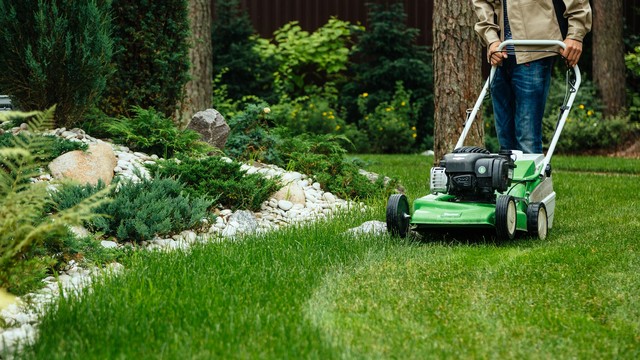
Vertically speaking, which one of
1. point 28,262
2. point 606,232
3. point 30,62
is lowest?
point 606,232

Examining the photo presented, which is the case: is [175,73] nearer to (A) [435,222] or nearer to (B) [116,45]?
(B) [116,45]

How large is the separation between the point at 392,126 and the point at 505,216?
9.15 m

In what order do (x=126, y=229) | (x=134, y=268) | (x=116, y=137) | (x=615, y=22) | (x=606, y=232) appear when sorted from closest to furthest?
(x=134, y=268) < (x=126, y=229) < (x=606, y=232) < (x=116, y=137) < (x=615, y=22)

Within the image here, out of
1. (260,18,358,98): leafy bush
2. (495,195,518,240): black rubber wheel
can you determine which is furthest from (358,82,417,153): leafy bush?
(495,195,518,240): black rubber wheel

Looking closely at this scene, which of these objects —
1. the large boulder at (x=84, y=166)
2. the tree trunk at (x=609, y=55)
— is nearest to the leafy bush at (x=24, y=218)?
the large boulder at (x=84, y=166)

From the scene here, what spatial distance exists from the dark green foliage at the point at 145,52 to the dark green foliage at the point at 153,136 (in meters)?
0.58

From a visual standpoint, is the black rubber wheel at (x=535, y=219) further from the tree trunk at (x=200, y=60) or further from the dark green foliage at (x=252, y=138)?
the tree trunk at (x=200, y=60)

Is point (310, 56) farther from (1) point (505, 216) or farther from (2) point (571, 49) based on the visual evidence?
(1) point (505, 216)

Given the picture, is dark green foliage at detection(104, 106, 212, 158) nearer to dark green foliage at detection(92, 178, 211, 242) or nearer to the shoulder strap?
dark green foliage at detection(92, 178, 211, 242)

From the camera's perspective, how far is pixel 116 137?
7.62 metres

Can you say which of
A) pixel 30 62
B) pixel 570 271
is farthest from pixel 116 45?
pixel 570 271

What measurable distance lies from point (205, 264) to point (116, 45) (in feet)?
13.6

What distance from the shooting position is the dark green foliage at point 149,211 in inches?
213

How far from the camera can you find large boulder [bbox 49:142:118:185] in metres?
6.23
